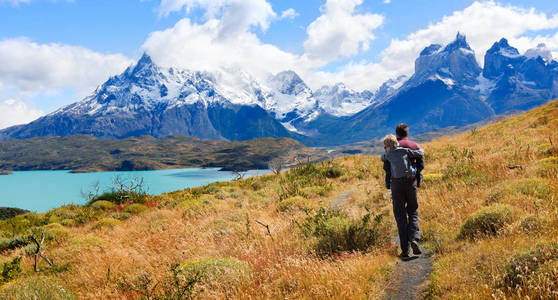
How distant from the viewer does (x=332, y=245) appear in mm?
6508

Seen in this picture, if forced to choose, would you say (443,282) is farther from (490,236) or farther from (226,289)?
(226,289)

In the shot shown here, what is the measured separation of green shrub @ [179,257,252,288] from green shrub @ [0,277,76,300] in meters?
2.26

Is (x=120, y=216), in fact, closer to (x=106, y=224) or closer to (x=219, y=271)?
(x=106, y=224)

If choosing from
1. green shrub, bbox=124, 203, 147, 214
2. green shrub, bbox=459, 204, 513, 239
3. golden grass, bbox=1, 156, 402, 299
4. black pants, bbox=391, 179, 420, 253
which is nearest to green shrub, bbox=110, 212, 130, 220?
green shrub, bbox=124, 203, 147, 214

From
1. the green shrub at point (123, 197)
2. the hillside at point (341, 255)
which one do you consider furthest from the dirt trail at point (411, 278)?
the green shrub at point (123, 197)

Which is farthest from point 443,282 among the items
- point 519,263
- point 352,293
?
point 352,293

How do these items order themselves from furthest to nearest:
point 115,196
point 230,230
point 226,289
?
point 115,196 < point 230,230 < point 226,289

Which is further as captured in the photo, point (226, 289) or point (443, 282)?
point (226, 289)

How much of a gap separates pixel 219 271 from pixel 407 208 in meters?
4.19

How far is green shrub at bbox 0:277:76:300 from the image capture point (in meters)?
5.41

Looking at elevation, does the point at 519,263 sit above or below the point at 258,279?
above

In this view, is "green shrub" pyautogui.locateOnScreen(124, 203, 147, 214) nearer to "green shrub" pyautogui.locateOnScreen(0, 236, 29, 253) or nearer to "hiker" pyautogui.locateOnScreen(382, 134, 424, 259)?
"green shrub" pyautogui.locateOnScreen(0, 236, 29, 253)

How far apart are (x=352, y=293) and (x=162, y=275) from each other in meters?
3.88

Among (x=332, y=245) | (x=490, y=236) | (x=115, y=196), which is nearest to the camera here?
(x=490, y=236)
